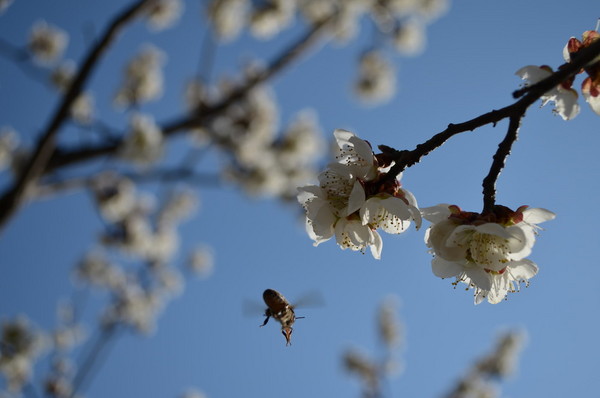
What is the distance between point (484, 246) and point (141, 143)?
4.98 m

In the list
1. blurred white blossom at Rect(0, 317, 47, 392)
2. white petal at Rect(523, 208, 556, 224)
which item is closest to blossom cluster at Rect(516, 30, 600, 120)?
white petal at Rect(523, 208, 556, 224)

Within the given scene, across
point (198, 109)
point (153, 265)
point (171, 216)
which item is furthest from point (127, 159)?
point (171, 216)

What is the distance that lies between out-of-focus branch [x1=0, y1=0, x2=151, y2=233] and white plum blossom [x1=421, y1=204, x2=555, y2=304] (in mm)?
3966

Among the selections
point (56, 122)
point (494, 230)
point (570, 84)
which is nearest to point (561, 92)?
point (570, 84)

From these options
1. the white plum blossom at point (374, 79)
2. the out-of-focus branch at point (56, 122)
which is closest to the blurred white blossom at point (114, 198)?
the out-of-focus branch at point (56, 122)

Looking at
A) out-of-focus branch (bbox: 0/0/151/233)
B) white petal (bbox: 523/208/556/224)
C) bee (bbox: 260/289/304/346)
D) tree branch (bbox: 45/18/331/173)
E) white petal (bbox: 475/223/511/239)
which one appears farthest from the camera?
tree branch (bbox: 45/18/331/173)

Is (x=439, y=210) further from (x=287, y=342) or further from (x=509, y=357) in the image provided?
(x=509, y=357)

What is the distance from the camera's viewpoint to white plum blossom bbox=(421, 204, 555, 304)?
4.19 ft

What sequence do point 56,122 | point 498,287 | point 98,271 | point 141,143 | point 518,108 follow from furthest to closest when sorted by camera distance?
point 98,271 → point 141,143 → point 56,122 → point 498,287 → point 518,108

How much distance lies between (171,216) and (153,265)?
208 centimetres

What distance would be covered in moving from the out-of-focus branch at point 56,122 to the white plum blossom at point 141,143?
3.39ft

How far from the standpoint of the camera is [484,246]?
1306 mm

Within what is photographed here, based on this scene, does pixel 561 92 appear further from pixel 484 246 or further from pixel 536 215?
pixel 484 246

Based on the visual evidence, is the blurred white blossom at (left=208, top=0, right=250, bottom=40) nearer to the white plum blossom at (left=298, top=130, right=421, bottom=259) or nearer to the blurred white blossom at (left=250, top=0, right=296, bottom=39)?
the blurred white blossom at (left=250, top=0, right=296, bottom=39)
